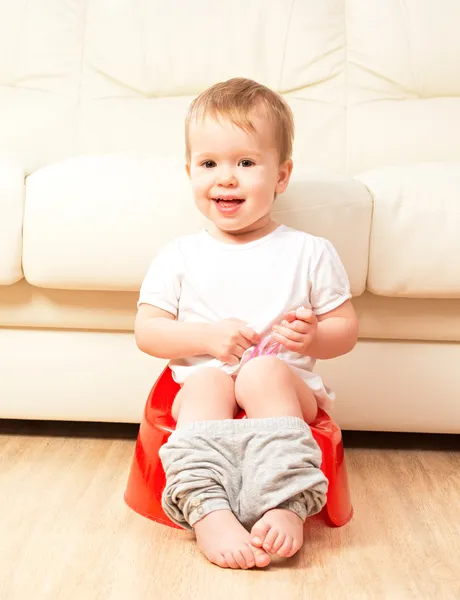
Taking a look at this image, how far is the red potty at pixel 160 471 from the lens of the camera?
114cm

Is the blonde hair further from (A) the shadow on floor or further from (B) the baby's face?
(A) the shadow on floor

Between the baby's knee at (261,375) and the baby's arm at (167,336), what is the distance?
8 cm

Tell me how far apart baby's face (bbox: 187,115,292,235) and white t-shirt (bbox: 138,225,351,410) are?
55 millimetres

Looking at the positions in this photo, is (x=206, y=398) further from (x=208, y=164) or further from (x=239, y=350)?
(x=208, y=164)

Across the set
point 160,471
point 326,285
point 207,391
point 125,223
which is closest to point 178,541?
point 160,471

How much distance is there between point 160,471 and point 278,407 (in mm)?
203

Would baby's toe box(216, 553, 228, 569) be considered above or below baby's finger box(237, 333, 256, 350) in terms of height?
below

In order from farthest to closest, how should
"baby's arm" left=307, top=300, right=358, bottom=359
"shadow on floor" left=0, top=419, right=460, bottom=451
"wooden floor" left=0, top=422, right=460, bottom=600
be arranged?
"shadow on floor" left=0, top=419, right=460, bottom=451 < "baby's arm" left=307, top=300, right=358, bottom=359 < "wooden floor" left=0, top=422, right=460, bottom=600

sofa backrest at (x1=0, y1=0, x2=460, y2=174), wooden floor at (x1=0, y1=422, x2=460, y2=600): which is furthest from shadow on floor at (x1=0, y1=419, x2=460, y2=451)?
sofa backrest at (x1=0, y1=0, x2=460, y2=174)

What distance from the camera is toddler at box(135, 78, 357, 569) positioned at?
1039mm

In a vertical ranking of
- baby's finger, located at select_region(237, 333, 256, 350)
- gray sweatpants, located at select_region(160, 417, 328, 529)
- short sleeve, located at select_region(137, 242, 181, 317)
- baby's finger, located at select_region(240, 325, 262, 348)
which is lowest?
gray sweatpants, located at select_region(160, 417, 328, 529)

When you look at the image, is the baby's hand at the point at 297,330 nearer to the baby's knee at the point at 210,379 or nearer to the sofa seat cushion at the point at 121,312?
the baby's knee at the point at 210,379

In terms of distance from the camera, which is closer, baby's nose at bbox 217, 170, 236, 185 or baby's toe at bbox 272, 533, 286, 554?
baby's toe at bbox 272, 533, 286, 554

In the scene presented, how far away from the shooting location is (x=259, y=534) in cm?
99
